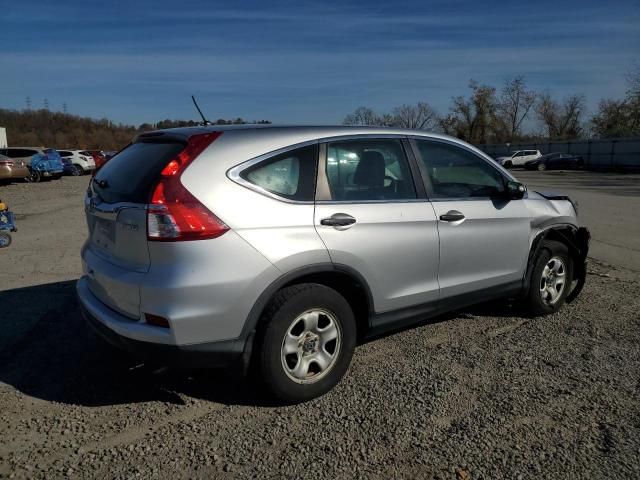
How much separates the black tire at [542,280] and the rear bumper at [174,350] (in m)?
2.92

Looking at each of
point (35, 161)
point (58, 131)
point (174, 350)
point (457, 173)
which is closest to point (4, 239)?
→ point (174, 350)

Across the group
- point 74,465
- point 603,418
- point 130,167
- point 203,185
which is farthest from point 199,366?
point 603,418

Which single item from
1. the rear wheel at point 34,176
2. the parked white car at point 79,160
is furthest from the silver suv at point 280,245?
the parked white car at point 79,160

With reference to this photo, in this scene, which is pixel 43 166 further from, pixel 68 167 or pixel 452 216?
pixel 452 216

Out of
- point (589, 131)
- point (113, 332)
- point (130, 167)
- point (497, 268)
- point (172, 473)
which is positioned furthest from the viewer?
point (589, 131)

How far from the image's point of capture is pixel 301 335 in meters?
3.25

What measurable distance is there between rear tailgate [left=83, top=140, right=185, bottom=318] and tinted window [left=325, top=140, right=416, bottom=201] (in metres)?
1.00

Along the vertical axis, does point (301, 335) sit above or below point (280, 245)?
below

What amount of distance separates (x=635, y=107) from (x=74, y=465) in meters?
65.9

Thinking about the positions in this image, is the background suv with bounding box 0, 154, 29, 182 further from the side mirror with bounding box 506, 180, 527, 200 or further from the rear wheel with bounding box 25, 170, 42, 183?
the side mirror with bounding box 506, 180, 527, 200

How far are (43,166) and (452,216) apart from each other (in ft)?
86.5

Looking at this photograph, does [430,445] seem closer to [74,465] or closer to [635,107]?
[74,465]

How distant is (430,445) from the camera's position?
2.87 meters

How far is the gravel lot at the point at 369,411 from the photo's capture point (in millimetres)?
2699
